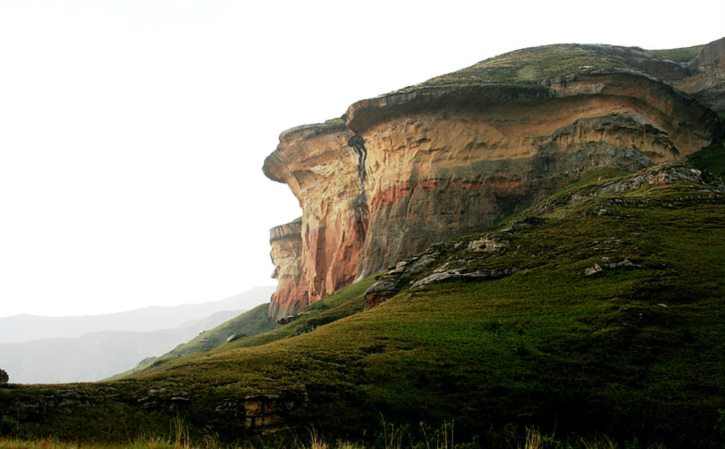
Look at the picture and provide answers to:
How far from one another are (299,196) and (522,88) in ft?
132

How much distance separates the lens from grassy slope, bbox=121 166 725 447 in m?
16.6

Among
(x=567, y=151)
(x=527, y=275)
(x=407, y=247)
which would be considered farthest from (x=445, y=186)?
(x=527, y=275)

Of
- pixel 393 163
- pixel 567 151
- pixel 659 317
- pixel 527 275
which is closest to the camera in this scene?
pixel 659 317

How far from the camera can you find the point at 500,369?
19.8 meters

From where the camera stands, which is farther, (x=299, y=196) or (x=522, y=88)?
(x=299, y=196)

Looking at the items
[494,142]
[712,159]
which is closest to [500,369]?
[494,142]

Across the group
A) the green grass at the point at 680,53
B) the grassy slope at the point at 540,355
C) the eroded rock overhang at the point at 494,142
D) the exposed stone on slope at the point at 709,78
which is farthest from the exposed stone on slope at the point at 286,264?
the green grass at the point at 680,53

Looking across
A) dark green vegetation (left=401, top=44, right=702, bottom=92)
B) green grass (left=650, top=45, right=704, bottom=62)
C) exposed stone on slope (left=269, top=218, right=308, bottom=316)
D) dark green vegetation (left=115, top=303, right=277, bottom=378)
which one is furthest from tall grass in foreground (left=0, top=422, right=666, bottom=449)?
green grass (left=650, top=45, right=704, bottom=62)

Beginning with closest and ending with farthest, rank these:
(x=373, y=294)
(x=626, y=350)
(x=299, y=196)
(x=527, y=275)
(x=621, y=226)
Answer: (x=626, y=350) < (x=527, y=275) < (x=621, y=226) < (x=373, y=294) < (x=299, y=196)

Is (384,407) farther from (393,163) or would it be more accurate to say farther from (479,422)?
(393,163)

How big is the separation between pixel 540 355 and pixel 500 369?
1820 millimetres

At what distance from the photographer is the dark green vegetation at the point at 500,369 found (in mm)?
15914

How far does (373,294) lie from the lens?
37.1 metres

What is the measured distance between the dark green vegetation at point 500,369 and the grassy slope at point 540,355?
0.22ft
